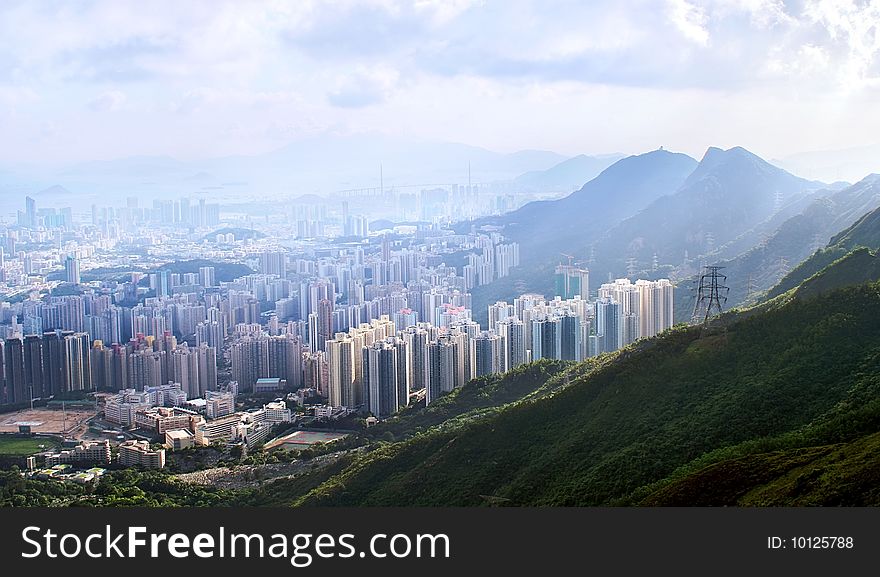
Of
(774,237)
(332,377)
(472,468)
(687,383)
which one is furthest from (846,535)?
(774,237)

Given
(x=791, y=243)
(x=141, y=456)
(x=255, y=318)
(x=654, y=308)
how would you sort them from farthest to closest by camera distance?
(x=255, y=318)
(x=791, y=243)
(x=654, y=308)
(x=141, y=456)

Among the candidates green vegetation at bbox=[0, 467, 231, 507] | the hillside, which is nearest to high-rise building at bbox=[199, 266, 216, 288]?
green vegetation at bbox=[0, 467, 231, 507]

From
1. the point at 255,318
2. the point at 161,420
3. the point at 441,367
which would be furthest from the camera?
the point at 255,318

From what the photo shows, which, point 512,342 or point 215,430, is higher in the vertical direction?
point 512,342

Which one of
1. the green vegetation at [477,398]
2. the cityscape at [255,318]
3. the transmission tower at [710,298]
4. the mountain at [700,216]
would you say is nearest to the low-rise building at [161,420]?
the cityscape at [255,318]

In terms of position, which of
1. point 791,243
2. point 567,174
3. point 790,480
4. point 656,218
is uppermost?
point 567,174

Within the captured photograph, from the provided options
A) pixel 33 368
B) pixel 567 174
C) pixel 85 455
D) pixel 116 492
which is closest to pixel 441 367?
pixel 85 455

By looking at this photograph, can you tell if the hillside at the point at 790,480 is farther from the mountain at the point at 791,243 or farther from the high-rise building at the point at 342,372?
the mountain at the point at 791,243

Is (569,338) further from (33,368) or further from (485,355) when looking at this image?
(33,368)

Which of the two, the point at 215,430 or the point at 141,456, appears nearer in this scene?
the point at 141,456
